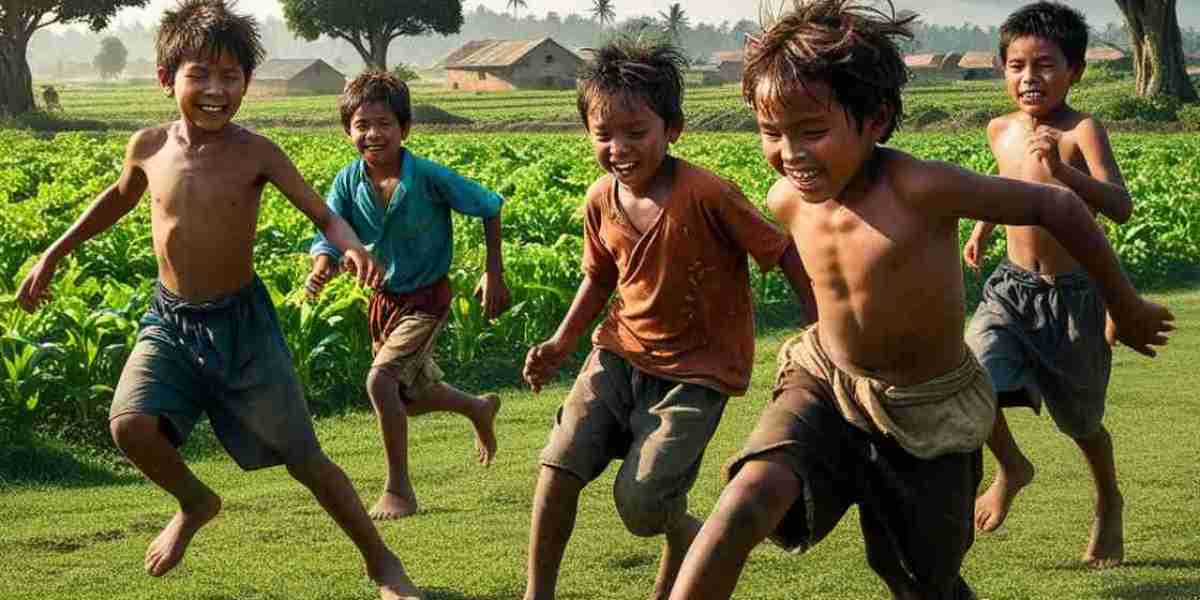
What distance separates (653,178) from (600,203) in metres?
0.19

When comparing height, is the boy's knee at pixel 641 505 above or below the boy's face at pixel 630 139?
below

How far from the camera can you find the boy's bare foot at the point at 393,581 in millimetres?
5188

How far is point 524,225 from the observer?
1408cm

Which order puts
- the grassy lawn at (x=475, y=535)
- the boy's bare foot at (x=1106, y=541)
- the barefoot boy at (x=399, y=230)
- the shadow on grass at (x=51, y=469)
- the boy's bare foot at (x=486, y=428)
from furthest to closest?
the shadow on grass at (x=51, y=469)
the boy's bare foot at (x=486, y=428)
the barefoot boy at (x=399, y=230)
the boy's bare foot at (x=1106, y=541)
the grassy lawn at (x=475, y=535)

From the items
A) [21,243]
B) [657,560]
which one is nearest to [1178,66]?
[21,243]

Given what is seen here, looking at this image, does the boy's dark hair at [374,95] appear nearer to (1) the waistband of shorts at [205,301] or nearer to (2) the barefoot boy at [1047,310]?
(1) the waistband of shorts at [205,301]

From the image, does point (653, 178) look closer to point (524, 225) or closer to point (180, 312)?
point (180, 312)

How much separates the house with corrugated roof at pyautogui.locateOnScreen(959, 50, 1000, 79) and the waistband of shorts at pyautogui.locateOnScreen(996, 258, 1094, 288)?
331ft

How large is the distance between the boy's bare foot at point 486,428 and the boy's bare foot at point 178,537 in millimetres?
1980

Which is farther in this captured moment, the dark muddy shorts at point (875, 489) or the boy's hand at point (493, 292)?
the boy's hand at point (493, 292)

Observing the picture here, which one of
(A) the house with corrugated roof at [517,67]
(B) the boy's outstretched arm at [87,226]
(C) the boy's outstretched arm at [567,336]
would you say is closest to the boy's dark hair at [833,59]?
(C) the boy's outstretched arm at [567,336]

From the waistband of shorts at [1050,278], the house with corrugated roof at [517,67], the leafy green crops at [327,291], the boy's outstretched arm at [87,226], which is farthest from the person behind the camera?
the house with corrugated roof at [517,67]

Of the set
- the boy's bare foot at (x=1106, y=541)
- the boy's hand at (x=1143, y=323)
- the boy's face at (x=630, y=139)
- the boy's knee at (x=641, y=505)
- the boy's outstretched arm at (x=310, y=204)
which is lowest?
the boy's bare foot at (x=1106, y=541)

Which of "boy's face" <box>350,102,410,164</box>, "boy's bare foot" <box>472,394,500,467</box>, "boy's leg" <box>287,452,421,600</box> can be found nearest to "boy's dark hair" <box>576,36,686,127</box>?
"boy's leg" <box>287,452,421,600</box>
